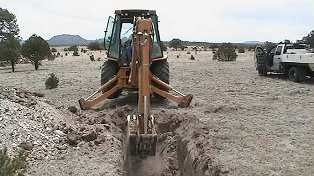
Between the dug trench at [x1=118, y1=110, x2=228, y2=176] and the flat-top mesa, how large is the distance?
801 mm

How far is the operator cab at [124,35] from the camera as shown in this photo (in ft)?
49.7

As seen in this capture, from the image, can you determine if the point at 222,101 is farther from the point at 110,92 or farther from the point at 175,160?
the point at 175,160

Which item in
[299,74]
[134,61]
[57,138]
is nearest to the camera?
[57,138]

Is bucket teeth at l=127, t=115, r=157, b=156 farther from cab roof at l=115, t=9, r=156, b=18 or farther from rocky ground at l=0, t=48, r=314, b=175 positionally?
cab roof at l=115, t=9, r=156, b=18

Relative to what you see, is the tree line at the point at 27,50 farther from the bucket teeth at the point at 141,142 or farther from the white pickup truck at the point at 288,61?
the bucket teeth at the point at 141,142

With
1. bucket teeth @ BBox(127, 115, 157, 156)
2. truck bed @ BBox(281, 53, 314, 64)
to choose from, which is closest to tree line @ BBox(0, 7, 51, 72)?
truck bed @ BBox(281, 53, 314, 64)

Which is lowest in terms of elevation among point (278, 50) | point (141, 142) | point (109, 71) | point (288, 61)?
point (141, 142)

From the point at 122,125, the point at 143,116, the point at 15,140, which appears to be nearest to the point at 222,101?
the point at 122,125

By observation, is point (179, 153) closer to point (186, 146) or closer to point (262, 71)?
point (186, 146)

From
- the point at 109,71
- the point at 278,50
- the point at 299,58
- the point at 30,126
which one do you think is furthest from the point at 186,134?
the point at 278,50

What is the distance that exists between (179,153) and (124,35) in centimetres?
482

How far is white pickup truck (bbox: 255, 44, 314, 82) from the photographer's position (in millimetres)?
20811

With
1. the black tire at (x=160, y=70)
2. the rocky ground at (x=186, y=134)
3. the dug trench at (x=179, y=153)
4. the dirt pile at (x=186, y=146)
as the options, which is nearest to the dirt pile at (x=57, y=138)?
the rocky ground at (x=186, y=134)

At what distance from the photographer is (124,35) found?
50.6ft
